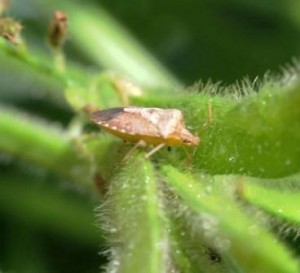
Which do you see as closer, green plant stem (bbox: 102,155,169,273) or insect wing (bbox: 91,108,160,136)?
green plant stem (bbox: 102,155,169,273)

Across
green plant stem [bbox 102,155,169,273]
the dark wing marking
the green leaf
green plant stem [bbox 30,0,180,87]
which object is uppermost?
green plant stem [bbox 30,0,180,87]

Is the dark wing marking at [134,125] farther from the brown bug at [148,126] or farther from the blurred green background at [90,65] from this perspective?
the blurred green background at [90,65]

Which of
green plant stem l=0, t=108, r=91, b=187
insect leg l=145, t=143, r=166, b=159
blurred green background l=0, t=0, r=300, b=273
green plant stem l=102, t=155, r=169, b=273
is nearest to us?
green plant stem l=102, t=155, r=169, b=273

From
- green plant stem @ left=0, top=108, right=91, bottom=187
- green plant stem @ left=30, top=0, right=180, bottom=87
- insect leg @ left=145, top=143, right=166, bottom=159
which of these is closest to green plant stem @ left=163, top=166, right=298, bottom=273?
insect leg @ left=145, top=143, right=166, bottom=159

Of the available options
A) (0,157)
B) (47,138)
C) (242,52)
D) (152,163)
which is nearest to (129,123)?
(152,163)

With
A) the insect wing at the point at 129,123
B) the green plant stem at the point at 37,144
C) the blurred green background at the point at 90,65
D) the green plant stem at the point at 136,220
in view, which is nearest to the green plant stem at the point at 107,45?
the blurred green background at the point at 90,65

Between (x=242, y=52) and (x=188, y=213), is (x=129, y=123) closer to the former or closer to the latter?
(x=188, y=213)

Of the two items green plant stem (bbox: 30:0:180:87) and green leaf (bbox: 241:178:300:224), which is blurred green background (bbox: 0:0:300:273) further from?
green leaf (bbox: 241:178:300:224)
